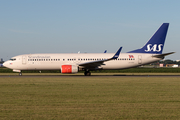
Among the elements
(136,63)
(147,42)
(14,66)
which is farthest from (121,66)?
(14,66)

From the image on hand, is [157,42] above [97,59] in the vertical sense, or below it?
above

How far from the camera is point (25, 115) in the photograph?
809cm

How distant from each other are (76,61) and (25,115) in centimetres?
2532

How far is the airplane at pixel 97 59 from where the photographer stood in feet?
109

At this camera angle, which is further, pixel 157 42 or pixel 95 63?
pixel 157 42

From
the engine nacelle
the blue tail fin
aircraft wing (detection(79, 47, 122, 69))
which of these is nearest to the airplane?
the blue tail fin

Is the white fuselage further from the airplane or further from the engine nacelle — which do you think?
the engine nacelle

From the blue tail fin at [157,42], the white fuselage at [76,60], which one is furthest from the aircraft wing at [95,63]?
the blue tail fin at [157,42]

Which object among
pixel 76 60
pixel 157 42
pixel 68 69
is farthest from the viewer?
pixel 157 42

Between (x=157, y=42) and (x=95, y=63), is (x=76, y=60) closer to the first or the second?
(x=95, y=63)

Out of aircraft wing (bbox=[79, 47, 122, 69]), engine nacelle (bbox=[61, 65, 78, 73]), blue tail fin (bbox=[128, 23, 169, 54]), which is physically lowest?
engine nacelle (bbox=[61, 65, 78, 73])

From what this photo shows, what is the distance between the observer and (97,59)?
1316 inches

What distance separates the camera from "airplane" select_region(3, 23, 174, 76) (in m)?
33.2

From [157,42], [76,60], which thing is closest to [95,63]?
[76,60]
